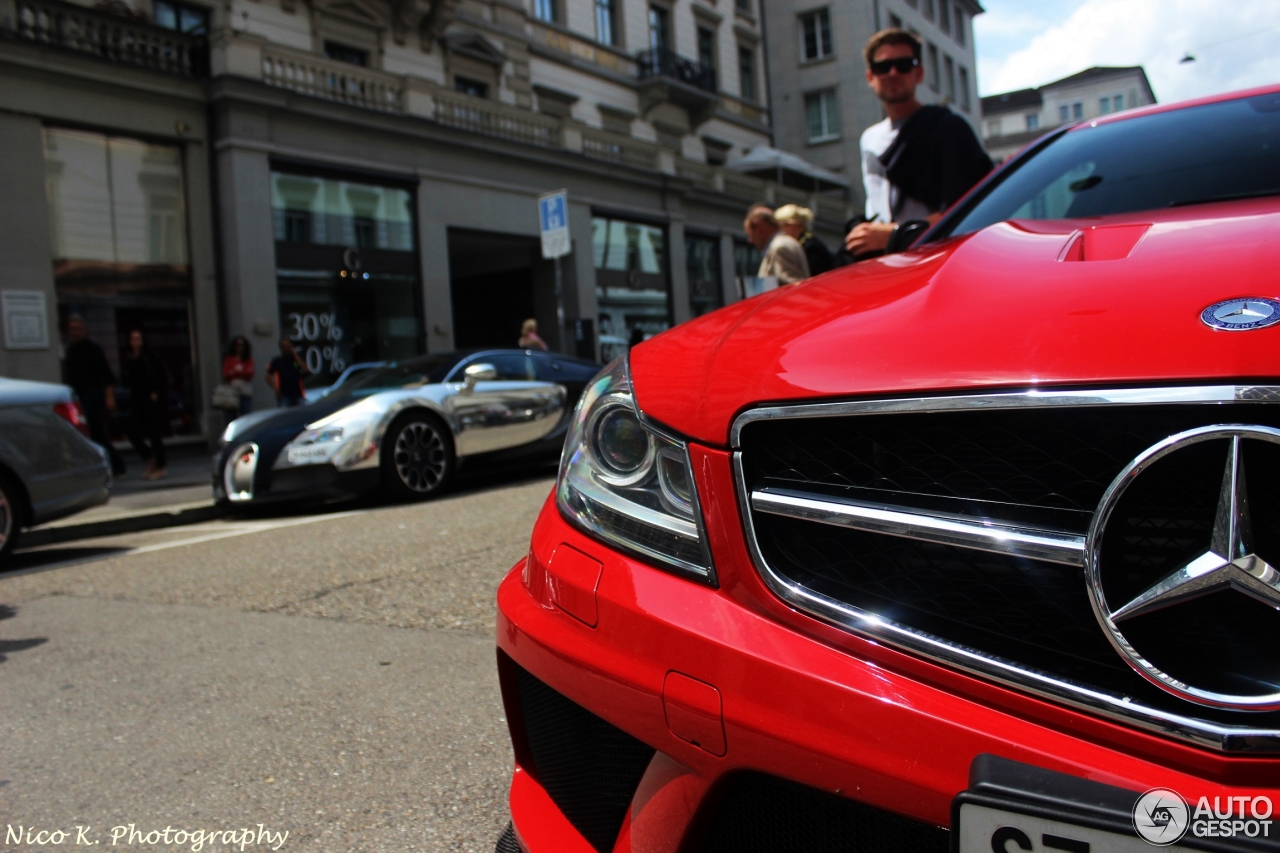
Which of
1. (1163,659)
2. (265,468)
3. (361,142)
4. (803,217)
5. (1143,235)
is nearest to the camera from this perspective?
(1163,659)

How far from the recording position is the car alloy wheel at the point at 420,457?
7.13m

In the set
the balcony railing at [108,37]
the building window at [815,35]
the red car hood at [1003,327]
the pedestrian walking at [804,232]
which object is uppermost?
the building window at [815,35]

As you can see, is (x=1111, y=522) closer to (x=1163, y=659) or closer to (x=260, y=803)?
(x=1163, y=659)

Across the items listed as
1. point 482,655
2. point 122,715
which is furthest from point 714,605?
point 122,715

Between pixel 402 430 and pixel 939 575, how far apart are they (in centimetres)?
648

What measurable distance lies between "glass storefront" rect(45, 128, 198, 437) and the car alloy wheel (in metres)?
7.80

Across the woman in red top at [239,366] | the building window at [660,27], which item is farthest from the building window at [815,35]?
the woman in red top at [239,366]

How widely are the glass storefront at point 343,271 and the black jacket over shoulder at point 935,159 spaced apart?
12946 mm

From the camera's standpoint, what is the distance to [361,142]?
52.8 ft

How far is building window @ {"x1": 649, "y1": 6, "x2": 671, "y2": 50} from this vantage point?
26.3m

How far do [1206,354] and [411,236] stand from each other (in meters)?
17.2

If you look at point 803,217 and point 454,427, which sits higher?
point 803,217

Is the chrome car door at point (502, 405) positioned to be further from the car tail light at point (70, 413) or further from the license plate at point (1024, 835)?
the license plate at point (1024, 835)

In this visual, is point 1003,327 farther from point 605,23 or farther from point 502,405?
point 605,23
